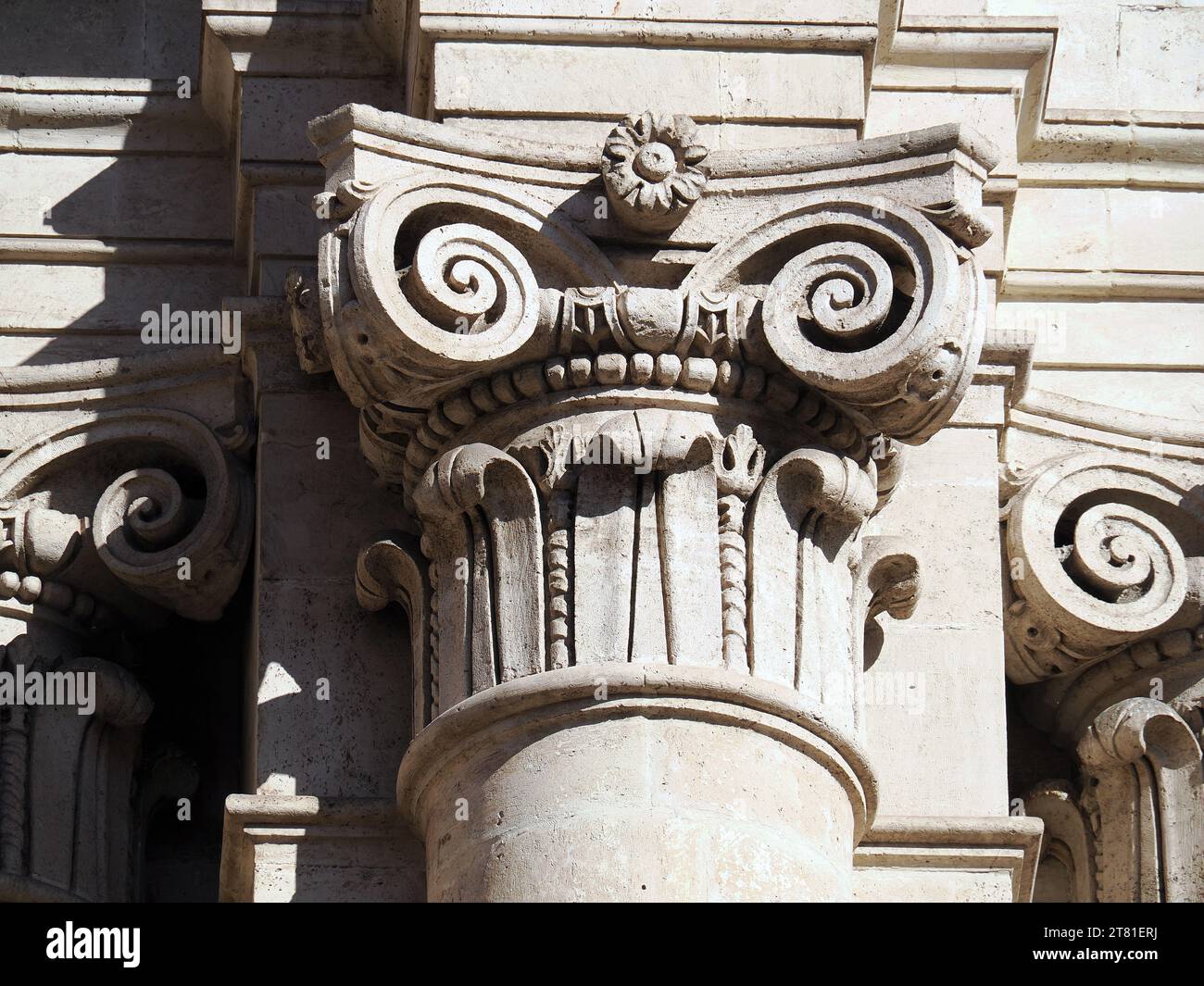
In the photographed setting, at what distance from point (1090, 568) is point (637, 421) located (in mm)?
1796

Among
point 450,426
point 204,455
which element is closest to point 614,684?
point 450,426

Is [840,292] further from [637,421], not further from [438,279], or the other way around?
[438,279]

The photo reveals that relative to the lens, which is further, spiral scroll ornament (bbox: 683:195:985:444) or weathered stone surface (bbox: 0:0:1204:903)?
spiral scroll ornament (bbox: 683:195:985:444)

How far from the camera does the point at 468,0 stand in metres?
10.5

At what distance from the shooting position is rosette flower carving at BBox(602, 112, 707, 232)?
32.7 ft

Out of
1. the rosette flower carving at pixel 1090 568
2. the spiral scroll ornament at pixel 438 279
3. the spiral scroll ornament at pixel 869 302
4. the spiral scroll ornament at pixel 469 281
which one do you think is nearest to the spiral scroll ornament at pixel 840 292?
the spiral scroll ornament at pixel 869 302

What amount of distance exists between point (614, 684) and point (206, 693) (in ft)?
6.84

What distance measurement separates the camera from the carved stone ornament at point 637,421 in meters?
9.51

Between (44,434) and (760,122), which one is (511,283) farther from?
(44,434)

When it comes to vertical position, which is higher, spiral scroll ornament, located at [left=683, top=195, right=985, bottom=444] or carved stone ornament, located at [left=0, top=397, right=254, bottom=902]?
Result: spiral scroll ornament, located at [left=683, top=195, right=985, bottom=444]

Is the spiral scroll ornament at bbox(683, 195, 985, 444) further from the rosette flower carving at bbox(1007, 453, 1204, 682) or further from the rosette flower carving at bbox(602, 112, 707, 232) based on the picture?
the rosette flower carving at bbox(1007, 453, 1204, 682)

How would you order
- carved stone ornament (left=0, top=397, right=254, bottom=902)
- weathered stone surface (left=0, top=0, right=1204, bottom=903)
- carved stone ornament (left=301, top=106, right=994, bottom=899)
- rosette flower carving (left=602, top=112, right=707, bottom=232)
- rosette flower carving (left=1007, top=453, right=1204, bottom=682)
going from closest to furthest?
carved stone ornament (left=301, top=106, right=994, bottom=899) → weathered stone surface (left=0, top=0, right=1204, bottom=903) → rosette flower carving (left=602, top=112, right=707, bottom=232) → carved stone ornament (left=0, top=397, right=254, bottom=902) → rosette flower carving (left=1007, top=453, right=1204, bottom=682)

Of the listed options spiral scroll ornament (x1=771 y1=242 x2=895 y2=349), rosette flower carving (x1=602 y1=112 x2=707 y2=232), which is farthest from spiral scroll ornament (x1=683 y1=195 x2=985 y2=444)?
rosette flower carving (x1=602 y1=112 x2=707 y2=232)

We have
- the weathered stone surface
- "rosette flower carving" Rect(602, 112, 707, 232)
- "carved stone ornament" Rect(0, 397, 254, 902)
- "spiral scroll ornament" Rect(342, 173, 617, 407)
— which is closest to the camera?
the weathered stone surface
